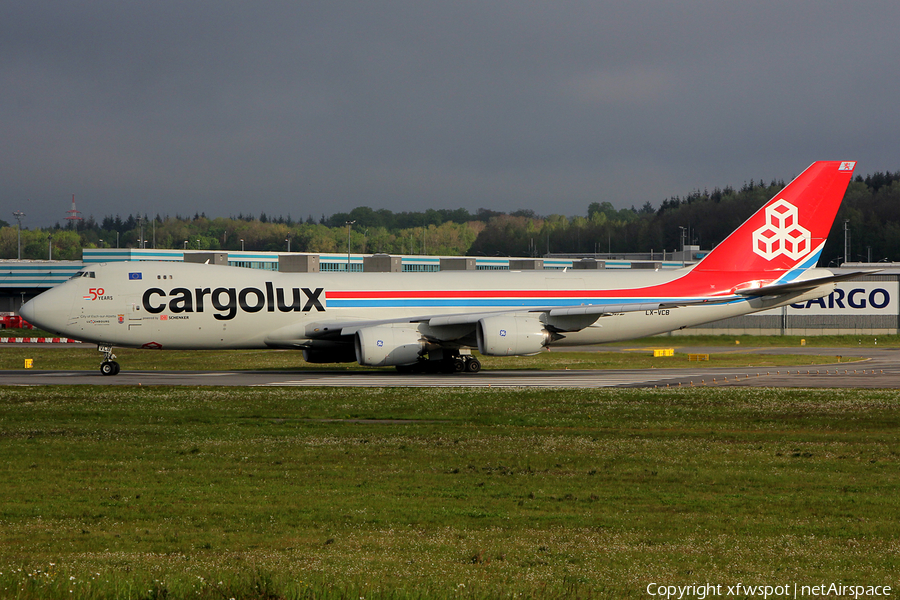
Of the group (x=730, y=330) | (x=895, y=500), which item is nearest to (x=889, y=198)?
(x=730, y=330)

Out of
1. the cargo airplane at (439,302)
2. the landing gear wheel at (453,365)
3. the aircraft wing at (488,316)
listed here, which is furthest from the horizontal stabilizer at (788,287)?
the landing gear wheel at (453,365)

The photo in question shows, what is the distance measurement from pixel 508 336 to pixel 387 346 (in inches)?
195

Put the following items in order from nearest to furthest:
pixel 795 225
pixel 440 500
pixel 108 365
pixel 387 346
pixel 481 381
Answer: pixel 440 500 → pixel 481 381 → pixel 387 346 → pixel 108 365 → pixel 795 225

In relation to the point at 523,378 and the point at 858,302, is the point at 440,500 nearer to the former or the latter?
the point at 523,378

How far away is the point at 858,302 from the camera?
68.3 metres

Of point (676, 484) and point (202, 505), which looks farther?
point (676, 484)

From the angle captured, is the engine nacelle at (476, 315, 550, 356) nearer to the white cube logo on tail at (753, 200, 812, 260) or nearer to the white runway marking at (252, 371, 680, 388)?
the white runway marking at (252, 371, 680, 388)

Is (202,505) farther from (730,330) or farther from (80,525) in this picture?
(730,330)

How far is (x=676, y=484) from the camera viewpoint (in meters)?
13.8

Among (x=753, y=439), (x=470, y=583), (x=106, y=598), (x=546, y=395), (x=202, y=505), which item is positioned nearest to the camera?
(x=106, y=598)

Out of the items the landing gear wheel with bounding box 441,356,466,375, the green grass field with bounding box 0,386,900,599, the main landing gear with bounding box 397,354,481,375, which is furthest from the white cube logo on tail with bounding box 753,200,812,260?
the green grass field with bounding box 0,386,900,599

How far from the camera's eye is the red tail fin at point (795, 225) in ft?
133

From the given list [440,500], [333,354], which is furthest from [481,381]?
[440,500]

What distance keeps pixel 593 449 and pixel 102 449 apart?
9.92 metres
